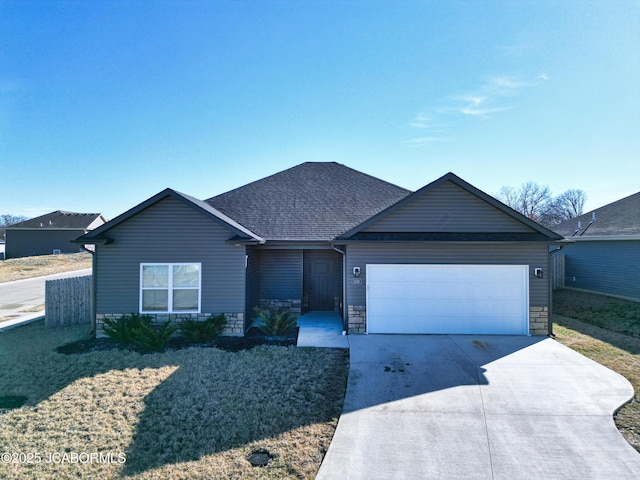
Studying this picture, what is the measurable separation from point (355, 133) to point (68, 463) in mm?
13666

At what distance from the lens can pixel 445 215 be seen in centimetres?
963

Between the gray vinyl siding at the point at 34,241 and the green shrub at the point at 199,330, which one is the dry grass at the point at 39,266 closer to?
the gray vinyl siding at the point at 34,241

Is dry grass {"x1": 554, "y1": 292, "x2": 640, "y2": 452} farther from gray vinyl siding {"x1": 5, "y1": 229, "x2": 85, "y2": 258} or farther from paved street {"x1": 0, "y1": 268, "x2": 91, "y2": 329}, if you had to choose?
gray vinyl siding {"x1": 5, "y1": 229, "x2": 85, "y2": 258}

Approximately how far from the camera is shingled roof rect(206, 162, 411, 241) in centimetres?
1171

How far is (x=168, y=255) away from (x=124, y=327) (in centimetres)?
216

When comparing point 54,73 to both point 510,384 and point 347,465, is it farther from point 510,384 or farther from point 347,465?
point 510,384

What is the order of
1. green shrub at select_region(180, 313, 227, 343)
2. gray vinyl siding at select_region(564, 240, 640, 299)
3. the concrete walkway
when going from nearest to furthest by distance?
the concrete walkway < green shrub at select_region(180, 313, 227, 343) < gray vinyl siding at select_region(564, 240, 640, 299)

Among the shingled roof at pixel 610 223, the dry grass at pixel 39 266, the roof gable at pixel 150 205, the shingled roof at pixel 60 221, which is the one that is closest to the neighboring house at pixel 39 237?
the shingled roof at pixel 60 221

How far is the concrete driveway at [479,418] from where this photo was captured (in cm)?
391

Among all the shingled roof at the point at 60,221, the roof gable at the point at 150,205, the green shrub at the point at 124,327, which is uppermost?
the shingled roof at the point at 60,221

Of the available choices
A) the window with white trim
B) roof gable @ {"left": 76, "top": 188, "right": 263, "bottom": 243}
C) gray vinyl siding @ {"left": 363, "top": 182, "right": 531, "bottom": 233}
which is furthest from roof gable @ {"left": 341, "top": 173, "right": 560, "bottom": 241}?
the window with white trim

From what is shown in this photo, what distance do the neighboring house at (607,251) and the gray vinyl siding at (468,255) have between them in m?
3.87

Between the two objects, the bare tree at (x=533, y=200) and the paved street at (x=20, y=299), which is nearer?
the paved street at (x=20, y=299)

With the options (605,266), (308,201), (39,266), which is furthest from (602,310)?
(39,266)
